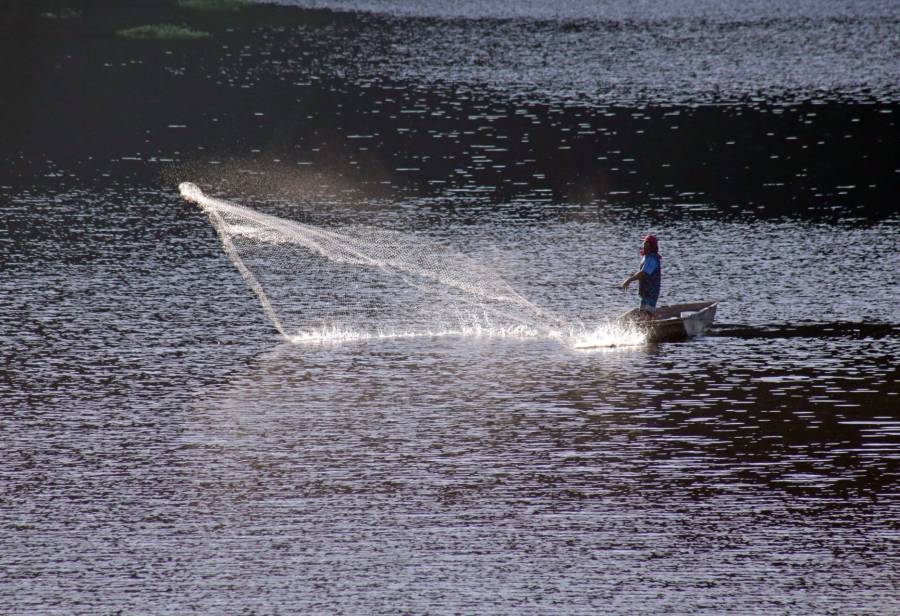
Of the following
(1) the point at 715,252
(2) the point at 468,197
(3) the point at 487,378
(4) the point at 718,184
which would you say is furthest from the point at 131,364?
(4) the point at 718,184

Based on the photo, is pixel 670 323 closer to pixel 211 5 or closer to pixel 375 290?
pixel 375 290

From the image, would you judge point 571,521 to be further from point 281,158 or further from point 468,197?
point 281,158

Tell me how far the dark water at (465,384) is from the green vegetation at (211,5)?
5527cm

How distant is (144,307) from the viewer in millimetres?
43281

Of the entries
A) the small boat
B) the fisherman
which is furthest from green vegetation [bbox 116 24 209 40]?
the fisherman

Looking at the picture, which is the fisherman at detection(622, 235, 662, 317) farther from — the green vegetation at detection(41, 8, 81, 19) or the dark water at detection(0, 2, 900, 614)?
the green vegetation at detection(41, 8, 81, 19)

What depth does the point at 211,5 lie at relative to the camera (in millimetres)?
136875

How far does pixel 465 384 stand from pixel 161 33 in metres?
87.4

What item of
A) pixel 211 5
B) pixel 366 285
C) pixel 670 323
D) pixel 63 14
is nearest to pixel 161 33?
pixel 63 14

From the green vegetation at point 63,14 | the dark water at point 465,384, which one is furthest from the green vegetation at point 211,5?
the dark water at point 465,384

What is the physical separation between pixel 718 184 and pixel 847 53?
49.4 meters

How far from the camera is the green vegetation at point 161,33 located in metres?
116

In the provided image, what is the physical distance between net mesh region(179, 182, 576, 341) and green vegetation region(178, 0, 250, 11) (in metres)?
85.5

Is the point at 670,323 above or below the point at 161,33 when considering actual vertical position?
below
